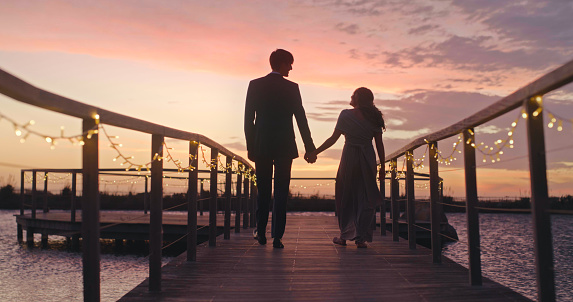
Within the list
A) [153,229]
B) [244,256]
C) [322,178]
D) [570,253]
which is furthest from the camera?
[322,178]

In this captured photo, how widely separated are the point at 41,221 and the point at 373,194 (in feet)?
30.8

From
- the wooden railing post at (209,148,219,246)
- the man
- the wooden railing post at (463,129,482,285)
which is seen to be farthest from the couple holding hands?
the wooden railing post at (463,129,482,285)

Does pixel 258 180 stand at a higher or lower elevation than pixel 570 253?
higher

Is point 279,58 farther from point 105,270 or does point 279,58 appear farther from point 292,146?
point 105,270

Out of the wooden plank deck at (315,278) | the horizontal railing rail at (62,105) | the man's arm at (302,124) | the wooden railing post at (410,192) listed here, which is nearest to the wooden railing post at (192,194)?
the wooden plank deck at (315,278)

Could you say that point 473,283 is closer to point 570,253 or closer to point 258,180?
point 258,180

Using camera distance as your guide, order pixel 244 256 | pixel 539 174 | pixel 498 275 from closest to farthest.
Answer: pixel 539 174 → pixel 244 256 → pixel 498 275

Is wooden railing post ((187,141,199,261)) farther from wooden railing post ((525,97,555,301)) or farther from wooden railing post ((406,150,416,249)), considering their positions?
wooden railing post ((525,97,555,301))

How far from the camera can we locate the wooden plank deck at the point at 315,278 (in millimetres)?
2955

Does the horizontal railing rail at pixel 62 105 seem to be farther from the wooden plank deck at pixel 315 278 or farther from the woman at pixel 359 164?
the woman at pixel 359 164

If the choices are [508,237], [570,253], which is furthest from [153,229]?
[508,237]

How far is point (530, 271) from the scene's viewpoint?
8.38 metres

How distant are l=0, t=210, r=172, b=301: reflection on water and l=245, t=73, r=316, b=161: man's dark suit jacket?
96.2 inches

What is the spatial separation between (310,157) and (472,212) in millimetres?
2103
